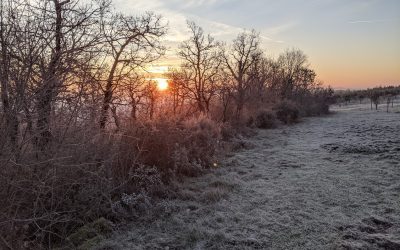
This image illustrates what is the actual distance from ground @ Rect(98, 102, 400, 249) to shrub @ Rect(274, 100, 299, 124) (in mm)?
17075

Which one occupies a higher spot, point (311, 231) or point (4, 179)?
point (4, 179)

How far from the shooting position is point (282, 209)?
Answer: 7.65 meters

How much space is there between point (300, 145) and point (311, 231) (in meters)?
10.6

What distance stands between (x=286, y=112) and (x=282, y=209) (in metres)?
23.5

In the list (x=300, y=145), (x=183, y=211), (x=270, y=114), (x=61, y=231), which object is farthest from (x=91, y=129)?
(x=270, y=114)

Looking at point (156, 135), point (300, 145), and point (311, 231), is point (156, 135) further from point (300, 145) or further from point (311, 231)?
point (300, 145)

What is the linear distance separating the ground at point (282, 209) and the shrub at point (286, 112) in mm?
17075

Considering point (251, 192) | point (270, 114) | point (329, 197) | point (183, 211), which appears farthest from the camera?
point (270, 114)

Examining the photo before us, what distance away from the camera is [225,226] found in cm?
675

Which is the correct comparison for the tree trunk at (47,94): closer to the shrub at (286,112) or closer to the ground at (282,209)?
the ground at (282,209)

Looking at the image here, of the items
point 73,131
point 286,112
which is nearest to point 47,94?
point 73,131

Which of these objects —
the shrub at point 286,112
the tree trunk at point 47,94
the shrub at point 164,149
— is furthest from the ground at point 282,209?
the shrub at point 286,112

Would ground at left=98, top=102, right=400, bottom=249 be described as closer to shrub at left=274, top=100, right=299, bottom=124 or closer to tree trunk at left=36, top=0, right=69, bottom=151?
tree trunk at left=36, top=0, right=69, bottom=151

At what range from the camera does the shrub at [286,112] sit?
2982 centimetres
